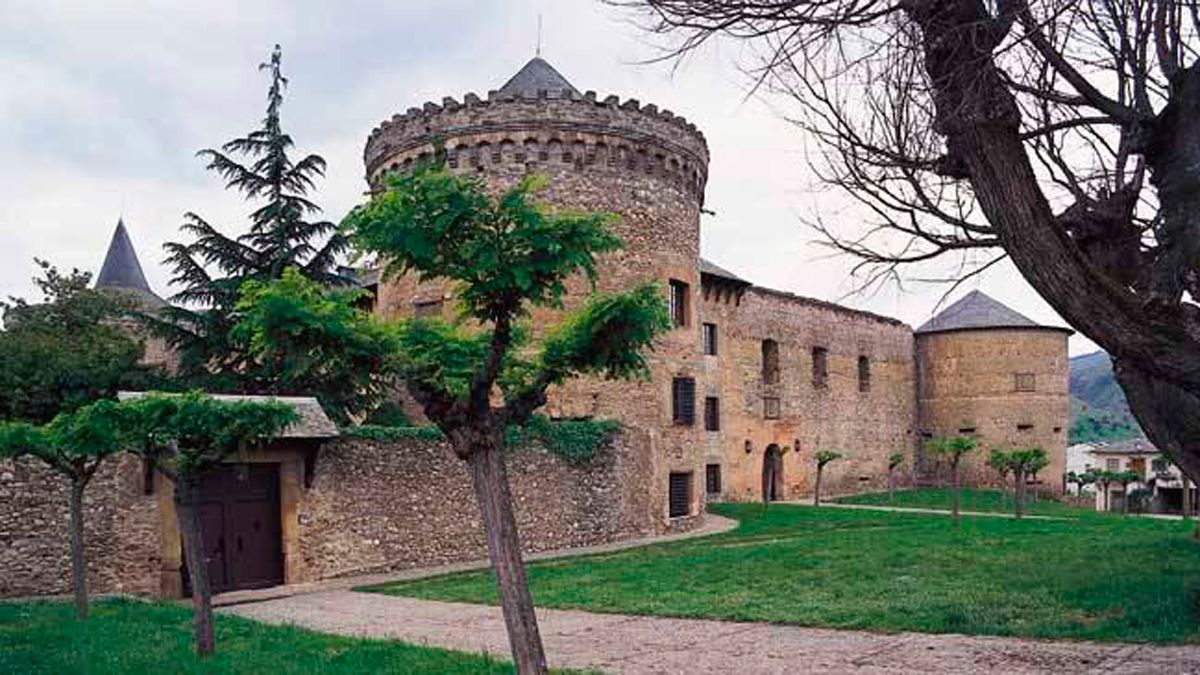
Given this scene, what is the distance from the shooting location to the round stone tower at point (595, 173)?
903 inches

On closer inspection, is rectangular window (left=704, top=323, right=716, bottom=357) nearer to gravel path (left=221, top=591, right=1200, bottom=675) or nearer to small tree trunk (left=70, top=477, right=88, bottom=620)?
gravel path (left=221, top=591, right=1200, bottom=675)

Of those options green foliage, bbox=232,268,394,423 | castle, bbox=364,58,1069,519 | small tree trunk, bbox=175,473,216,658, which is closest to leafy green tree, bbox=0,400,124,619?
small tree trunk, bbox=175,473,216,658

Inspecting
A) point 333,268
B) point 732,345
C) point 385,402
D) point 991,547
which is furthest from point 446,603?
point 732,345

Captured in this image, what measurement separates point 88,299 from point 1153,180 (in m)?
26.0

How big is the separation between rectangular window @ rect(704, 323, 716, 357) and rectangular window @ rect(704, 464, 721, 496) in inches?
147

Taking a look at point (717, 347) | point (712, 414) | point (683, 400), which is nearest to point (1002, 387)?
point (717, 347)

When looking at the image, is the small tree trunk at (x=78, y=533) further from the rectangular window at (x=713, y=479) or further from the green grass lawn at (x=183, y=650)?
the rectangular window at (x=713, y=479)

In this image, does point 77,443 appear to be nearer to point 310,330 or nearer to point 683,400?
point 310,330

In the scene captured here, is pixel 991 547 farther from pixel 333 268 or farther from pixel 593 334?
pixel 333 268

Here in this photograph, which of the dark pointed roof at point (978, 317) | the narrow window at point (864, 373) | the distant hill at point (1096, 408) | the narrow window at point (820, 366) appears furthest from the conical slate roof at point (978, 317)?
the distant hill at point (1096, 408)

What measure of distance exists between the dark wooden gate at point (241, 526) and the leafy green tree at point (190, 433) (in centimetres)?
489

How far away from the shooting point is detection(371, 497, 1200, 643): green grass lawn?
9.41 m

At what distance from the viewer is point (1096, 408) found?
123m

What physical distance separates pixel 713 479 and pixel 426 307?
1320cm
